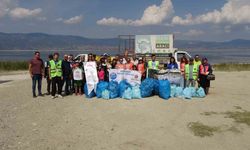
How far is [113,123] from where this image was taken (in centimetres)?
946

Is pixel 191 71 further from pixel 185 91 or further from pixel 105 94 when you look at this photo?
pixel 105 94

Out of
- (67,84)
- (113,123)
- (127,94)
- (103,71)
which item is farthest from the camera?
(67,84)

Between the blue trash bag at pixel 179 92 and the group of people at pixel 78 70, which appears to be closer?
the group of people at pixel 78 70

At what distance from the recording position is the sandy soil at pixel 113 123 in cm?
769

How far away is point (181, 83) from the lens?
46.2ft

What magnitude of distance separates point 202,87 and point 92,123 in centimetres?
637

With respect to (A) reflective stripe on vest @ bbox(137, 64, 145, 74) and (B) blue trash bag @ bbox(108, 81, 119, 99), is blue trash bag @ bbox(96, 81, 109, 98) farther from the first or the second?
(A) reflective stripe on vest @ bbox(137, 64, 145, 74)

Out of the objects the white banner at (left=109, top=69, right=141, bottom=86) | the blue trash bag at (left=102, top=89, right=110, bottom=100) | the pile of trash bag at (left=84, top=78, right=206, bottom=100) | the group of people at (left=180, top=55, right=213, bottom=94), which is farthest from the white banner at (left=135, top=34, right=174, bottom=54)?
the blue trash bag at (left=102, top=89, right=110, bottom=100)

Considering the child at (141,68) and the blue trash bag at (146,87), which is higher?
the child at (141,68)

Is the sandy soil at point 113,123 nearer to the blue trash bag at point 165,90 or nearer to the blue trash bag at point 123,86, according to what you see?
the blue trash bag at point 165,90

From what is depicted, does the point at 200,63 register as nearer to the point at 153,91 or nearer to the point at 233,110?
the point at 153,91

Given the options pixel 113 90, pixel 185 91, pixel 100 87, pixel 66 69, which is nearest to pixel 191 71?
pixel 185 91

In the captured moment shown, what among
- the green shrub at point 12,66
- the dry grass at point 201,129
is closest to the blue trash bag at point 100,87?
the dry grass at point 201,129

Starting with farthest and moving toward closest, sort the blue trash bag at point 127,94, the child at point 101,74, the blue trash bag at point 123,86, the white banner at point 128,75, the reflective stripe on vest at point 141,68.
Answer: the reflective stripe on vest at point 141,68
the white banner at point 128,75
the child at point 101,74
the blue trash bag at point 123,86
the blue trash bag at point 127,94
